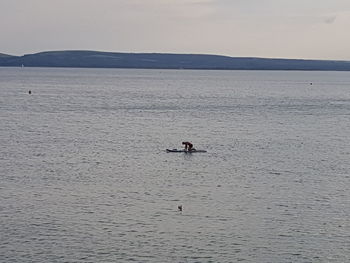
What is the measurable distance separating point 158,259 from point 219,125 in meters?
59.4

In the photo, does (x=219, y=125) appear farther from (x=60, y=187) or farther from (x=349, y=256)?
(x=349, y=256)

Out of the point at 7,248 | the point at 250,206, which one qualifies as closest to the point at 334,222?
the point at 250,206

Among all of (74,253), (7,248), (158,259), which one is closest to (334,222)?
(158,259)

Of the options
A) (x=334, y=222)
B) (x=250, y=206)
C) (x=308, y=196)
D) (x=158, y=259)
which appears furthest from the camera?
(x=308, y=196)

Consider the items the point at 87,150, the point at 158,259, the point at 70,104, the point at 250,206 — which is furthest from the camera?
the point at 70,104

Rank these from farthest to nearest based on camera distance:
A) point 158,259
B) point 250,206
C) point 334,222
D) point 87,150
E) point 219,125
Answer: point 219,125 < point 87,150 < point 250,206 < point 334,222 < point 158,259

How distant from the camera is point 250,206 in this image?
143 ft

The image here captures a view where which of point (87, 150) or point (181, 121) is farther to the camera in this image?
point (181, 121)

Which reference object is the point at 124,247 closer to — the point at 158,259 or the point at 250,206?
the point at 158,259

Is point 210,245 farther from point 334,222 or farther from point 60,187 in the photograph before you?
point 60,187

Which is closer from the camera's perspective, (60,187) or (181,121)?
(60,187)

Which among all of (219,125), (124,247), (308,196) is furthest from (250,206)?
(219,125)

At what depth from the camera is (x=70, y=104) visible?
419ft

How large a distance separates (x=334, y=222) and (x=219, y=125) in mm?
52512
